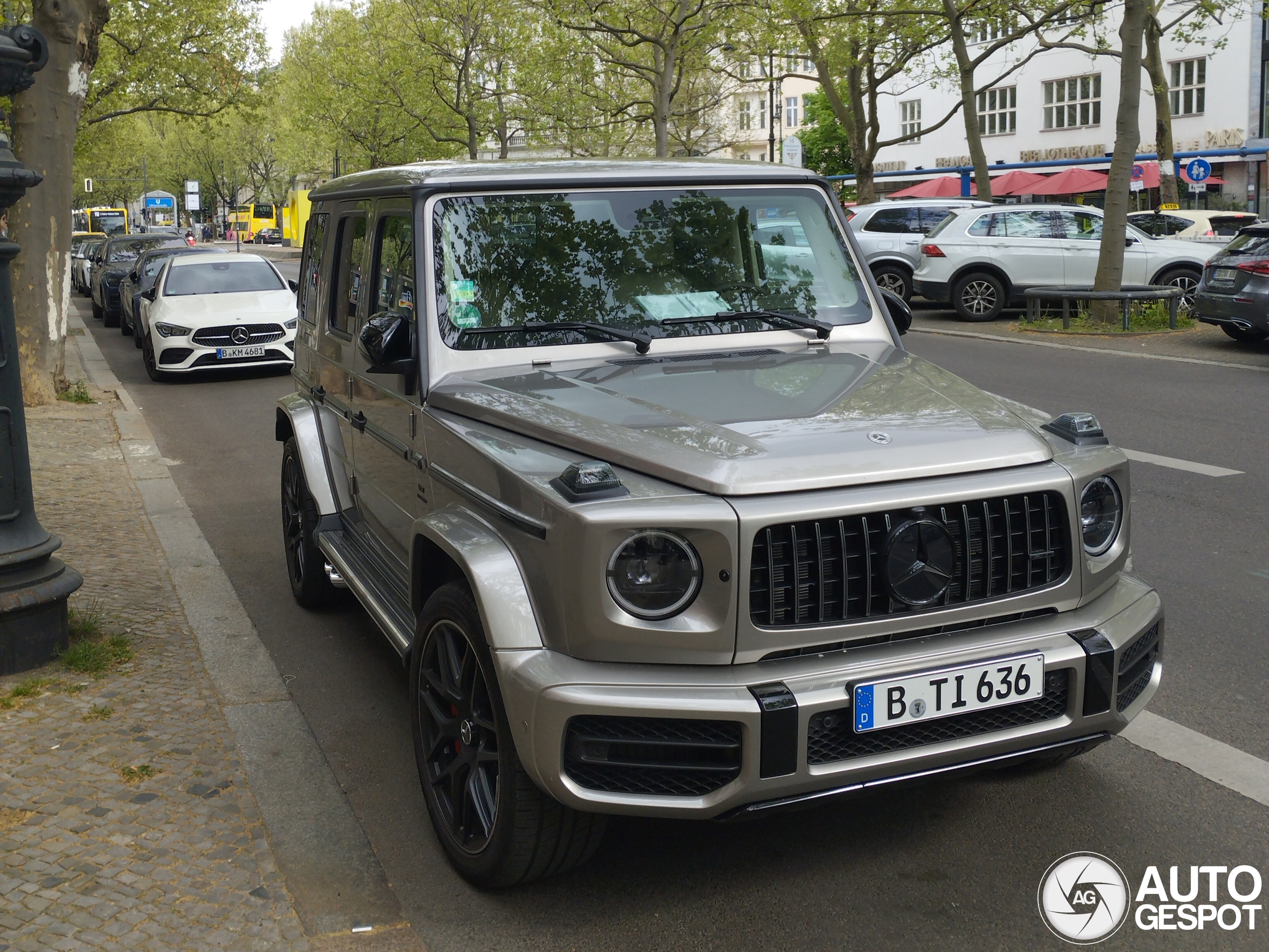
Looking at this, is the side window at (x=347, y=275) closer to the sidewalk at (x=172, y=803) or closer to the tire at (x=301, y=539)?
the tire at (x=301, y=539)

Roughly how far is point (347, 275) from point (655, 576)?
276 centimetres

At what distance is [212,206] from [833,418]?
388ft

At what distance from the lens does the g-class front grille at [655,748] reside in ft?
9.80

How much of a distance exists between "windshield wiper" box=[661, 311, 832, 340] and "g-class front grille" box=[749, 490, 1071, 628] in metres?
1.40

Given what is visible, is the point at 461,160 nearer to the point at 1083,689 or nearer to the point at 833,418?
the point at 833,418

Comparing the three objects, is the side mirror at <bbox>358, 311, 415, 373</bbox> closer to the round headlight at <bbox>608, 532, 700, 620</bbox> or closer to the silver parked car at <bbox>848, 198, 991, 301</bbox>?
the round headlight at <bbox>608, 532, 700, 620</bbox>

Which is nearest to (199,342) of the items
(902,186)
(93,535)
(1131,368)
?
(93,535)

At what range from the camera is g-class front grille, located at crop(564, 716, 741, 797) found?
299 centimetres

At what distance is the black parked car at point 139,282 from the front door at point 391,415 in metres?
14.6

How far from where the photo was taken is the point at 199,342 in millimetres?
16328

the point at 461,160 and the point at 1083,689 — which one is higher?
the point at 461,160

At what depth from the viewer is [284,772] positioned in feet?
14.3

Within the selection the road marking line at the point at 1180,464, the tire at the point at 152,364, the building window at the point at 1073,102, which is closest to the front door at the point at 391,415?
the road marking line at the point at 1180,464

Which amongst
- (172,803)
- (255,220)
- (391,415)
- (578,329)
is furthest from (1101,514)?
(255,220)
